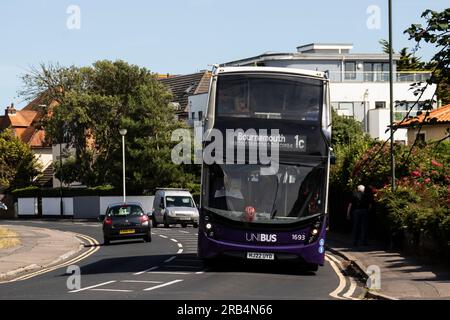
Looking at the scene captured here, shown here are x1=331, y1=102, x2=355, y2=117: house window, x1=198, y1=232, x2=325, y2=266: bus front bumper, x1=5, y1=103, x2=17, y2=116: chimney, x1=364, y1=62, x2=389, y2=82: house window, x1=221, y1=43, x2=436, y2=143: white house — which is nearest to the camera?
x1=198, y1=232, x2=325, y2=266: bus front bumper

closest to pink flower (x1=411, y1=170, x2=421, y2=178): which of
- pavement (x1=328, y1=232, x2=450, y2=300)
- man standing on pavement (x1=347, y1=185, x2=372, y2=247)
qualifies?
man standing on pavement (x1=347, y1=185, x2=372, y2=247)

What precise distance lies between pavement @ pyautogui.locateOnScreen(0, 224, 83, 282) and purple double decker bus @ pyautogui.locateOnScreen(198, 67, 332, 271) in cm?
622

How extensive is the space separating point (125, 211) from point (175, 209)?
14843mm

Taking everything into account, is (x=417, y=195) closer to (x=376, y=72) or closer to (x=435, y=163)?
(x=435, y=163)

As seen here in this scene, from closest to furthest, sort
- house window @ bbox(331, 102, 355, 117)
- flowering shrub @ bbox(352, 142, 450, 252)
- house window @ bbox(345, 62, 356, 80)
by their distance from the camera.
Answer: flowering shrub @ bbox(352, 142, 450, 252)
house window @ bbox(331, 102, 355, 117)
house window @ bbox(345, 62, 356, 80)

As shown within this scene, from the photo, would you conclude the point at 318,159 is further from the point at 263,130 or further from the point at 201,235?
the point at 201,235

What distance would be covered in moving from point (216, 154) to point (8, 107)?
10540 centimetres

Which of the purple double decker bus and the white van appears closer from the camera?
the purple double decker bus

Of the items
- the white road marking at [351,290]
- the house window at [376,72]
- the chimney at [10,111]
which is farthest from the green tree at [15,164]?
the white road marking at [351,290]

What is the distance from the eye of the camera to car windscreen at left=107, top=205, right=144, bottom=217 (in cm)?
3356

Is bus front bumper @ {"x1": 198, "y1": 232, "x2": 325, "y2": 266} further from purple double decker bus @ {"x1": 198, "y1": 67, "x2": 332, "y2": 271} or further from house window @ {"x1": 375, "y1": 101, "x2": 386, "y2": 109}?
house window @ {"x1": 375, "y1": 101, "x2": 386, "y2": 109}

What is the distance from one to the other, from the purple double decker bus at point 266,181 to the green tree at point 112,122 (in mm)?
47925

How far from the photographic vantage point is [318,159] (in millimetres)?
18812
